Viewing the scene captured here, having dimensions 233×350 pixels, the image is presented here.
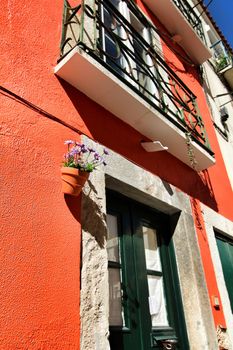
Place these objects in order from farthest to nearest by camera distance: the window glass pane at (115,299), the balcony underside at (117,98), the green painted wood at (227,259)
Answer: the green painted wood at (227,259) → the balcony underside at (117,98) → the window glass pane at (115,299)

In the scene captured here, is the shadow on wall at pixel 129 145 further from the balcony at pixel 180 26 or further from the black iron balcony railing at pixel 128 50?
the balcony at pixel 180 26

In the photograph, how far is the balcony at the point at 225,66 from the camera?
349 inches

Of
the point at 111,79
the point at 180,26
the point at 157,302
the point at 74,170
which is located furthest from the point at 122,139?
the point at 180,26

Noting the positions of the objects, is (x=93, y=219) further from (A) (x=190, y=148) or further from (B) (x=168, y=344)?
(A) (x=190, y=148)

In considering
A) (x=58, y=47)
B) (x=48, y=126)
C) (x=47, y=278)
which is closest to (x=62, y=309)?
(x=47, y=278)

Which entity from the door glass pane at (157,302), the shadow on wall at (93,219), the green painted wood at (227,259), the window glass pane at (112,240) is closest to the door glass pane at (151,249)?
the door glass pane at (157,302)

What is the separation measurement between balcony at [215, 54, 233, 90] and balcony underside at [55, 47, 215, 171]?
5.57 meters

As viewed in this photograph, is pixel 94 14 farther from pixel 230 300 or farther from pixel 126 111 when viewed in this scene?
pixel 230 300

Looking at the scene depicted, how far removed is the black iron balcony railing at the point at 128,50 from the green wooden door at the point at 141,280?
131cm

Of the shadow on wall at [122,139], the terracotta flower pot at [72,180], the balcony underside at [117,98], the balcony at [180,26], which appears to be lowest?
the terracotta flower pot at [72,180]

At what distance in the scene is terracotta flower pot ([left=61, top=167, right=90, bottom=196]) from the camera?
94.4 inches

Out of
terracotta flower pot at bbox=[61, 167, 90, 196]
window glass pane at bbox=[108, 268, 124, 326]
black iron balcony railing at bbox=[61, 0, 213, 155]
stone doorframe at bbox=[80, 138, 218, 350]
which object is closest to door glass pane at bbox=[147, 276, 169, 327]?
stone doorframe at bbox=[80, 138, 218, 350]

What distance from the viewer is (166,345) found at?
2969 mm

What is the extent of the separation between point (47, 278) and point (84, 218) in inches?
22.9
